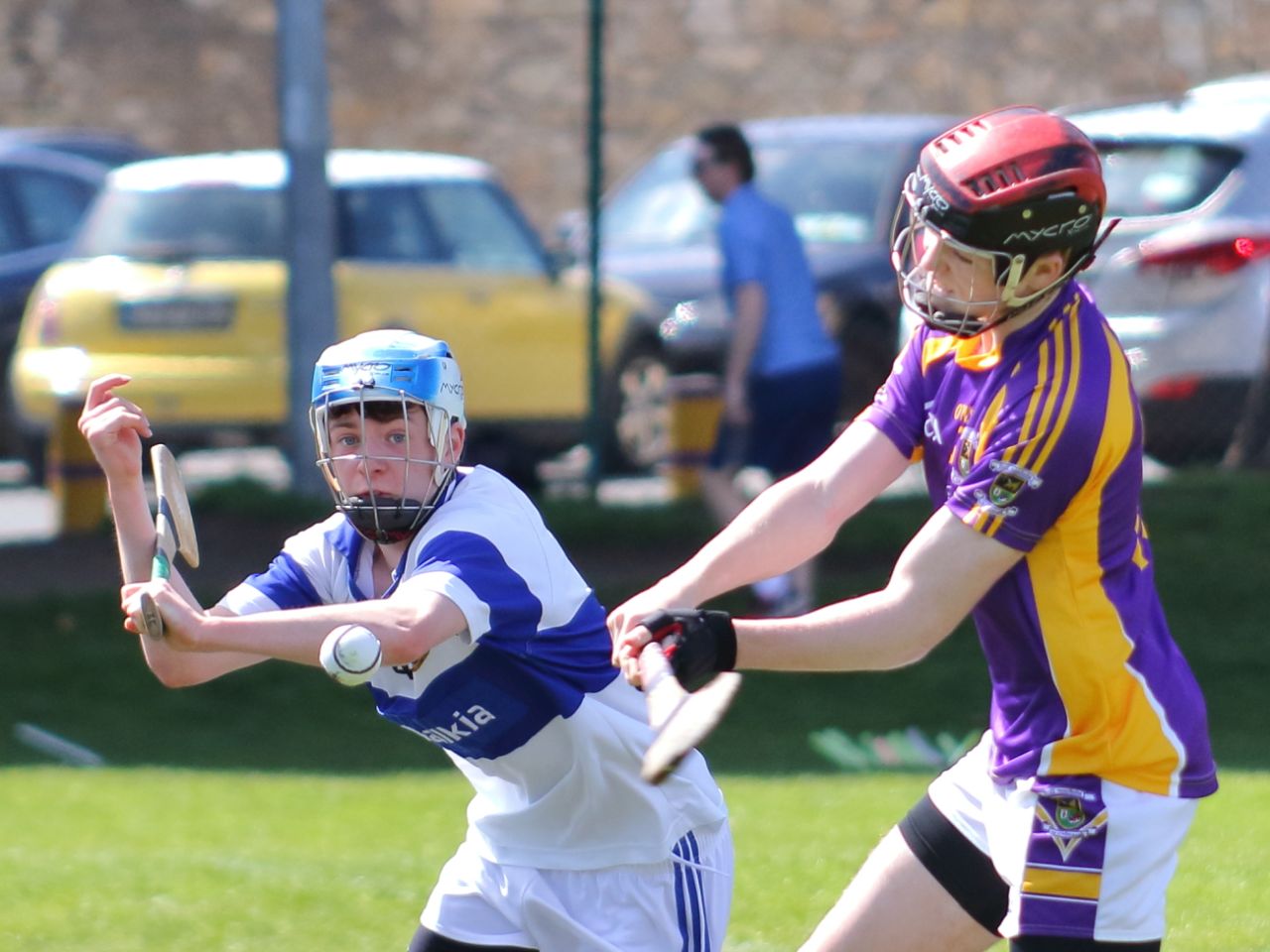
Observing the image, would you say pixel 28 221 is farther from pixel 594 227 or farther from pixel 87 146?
pixel 594 227

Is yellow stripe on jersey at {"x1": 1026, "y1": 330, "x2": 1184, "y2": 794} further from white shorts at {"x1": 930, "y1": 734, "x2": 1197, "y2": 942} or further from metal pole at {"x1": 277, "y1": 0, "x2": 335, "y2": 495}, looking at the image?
metal pole at {"x1": 277, "y1": 0, "x2": 335, "y2": 495}

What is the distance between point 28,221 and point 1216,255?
787cm

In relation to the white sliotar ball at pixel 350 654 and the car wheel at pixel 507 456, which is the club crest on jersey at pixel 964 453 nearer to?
the white sliotar ball at pixel 350 654

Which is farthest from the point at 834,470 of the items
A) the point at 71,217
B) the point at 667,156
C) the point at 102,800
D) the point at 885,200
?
the point at 71,217

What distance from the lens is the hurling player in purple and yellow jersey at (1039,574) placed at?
10.8 ft

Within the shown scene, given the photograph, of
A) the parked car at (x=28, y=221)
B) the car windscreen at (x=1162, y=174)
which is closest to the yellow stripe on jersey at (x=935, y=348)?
the car windscreen at (x=1162, y=174)

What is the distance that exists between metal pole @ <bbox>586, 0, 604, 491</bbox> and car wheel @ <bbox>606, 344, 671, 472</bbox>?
1577mm

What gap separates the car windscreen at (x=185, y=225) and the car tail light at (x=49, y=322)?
1.15ft

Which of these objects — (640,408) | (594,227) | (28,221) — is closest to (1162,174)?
(594,227)

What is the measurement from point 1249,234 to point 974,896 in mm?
7824

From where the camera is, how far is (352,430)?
3.64m

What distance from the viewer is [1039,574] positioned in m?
3.40

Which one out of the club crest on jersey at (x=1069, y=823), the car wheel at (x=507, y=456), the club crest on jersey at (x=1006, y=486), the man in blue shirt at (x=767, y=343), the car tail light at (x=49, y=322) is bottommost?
the car wheel at (x=507, y=456)

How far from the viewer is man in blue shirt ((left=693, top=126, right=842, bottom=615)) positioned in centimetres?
991
